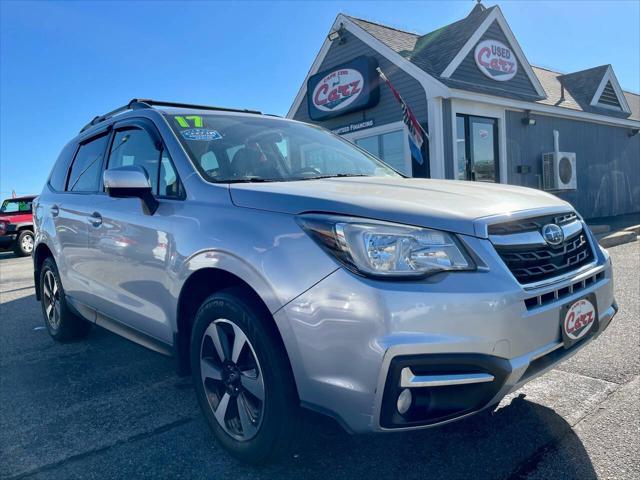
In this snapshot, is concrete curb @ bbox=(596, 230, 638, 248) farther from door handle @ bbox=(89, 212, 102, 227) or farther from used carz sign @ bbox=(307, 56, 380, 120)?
door handle @ bbox=(89, 212, 102, 227)

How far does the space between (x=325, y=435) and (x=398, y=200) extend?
51.4 inches

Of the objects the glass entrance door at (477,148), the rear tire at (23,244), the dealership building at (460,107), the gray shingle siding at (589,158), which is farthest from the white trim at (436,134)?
the rear tire at (23,244)

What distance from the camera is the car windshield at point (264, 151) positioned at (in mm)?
2854

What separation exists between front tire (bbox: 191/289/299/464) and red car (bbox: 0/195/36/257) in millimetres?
15384

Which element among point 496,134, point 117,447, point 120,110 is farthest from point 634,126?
point 117,447

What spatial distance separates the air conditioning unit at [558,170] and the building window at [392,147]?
391 cm

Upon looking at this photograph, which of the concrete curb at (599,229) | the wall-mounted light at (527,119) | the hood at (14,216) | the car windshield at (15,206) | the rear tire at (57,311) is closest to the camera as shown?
the rear tire at (57,311)

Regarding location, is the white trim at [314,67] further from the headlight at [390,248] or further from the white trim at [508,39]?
the headlight at [390,248]

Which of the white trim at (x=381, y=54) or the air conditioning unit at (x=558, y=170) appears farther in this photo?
the air conditioning unit at (x=558, y=170)

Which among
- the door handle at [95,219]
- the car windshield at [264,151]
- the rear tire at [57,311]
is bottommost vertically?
the rear tire at [57,311]

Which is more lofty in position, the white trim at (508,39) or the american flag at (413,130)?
the white trim at (508,39)

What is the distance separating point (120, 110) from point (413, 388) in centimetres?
316

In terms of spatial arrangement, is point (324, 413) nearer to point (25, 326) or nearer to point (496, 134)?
point (25, 326)

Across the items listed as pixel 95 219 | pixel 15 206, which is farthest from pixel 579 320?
pixel 15 206
